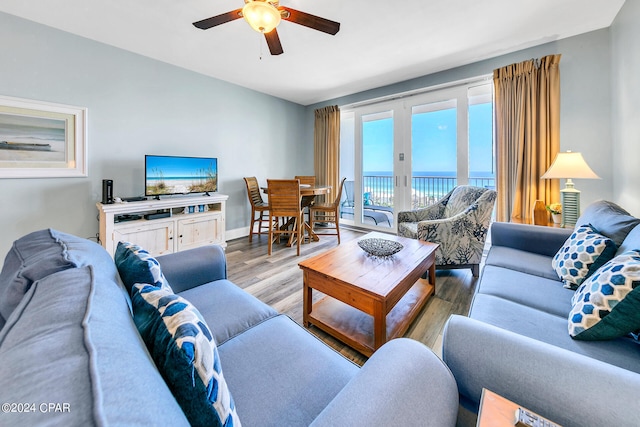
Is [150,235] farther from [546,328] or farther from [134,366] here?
[546,328]

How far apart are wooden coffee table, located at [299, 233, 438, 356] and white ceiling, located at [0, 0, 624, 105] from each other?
2177 millimetres

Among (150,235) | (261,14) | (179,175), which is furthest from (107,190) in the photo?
(261,14)

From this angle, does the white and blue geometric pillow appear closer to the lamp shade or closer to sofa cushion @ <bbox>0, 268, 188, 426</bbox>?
the lamp shade

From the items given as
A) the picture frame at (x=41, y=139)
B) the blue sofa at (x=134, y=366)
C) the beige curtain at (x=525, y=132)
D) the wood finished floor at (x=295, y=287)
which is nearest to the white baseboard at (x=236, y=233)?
the wood finished floor at (x=295, y=287)

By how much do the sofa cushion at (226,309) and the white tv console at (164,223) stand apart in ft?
6.55

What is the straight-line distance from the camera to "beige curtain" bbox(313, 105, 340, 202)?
4.84 meters

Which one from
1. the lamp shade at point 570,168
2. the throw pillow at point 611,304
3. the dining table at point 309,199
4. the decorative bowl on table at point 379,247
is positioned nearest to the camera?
the throw pillow at point 611,304

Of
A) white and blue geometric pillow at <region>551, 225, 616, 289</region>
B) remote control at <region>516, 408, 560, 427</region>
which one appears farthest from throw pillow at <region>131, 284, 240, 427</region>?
white and blue geometric pillow at <region>551, 225, 616, 289</region>

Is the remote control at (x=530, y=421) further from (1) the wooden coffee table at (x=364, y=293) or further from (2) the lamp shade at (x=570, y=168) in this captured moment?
(2) the lamp shade at (x=570, y=168)

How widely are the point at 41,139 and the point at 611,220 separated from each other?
15.7 feet

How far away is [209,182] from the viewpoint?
372 cm

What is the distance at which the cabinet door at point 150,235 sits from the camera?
277 centimetres

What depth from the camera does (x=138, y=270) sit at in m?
0.90

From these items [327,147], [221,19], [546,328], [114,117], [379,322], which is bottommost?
[379,322]
